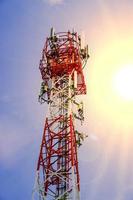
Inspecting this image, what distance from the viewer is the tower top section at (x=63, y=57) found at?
38.1 meters

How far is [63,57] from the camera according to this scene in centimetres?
3881

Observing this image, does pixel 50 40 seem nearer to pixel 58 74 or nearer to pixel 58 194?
pixel 58 74

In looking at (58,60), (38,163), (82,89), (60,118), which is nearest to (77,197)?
(38,163)

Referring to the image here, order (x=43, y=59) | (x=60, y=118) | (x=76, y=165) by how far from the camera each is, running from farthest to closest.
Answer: (x=43, y=59) < (x=60, y=118) < (x=76, y=165)

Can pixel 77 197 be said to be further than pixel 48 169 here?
No

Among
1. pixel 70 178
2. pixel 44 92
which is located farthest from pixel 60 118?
pixel 70 178

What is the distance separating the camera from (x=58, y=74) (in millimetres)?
38656

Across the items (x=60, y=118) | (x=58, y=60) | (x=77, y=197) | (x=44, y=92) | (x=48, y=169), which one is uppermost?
(x=58, y=60)

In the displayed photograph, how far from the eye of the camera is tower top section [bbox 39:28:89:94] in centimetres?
3806

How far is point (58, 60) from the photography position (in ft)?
127

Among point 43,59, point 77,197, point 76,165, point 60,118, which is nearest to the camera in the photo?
point 77,197

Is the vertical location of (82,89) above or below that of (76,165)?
above
